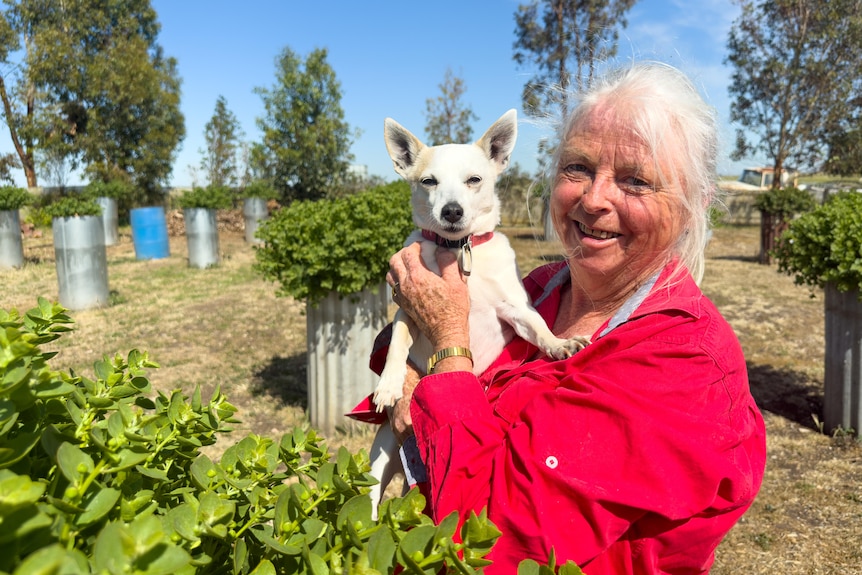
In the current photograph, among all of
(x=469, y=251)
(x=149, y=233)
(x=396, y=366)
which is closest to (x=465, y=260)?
(x=469, y=251)

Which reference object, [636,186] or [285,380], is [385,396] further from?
[285,380]

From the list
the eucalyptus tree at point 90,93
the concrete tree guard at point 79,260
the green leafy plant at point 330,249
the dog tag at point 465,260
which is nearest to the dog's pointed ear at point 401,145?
the dog tag at point 465,260

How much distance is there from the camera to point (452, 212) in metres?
2.39

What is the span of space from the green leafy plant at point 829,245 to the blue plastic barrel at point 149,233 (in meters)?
13.8

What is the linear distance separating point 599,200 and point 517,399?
2.01 ft

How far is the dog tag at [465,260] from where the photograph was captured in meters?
2.29

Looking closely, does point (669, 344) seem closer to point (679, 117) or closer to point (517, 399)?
point (517, 399)

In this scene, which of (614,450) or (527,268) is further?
(527,268)

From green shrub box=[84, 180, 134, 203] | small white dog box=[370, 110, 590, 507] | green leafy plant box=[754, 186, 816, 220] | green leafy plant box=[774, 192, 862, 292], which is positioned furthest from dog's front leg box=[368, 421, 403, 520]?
green shrub box=[84, 180, 134, 203]

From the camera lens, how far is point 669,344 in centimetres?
141

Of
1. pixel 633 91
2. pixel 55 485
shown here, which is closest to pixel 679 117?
pixel 633 91

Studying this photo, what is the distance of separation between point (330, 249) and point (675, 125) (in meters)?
3.31

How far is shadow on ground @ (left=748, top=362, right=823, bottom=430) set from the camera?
5.22 meters

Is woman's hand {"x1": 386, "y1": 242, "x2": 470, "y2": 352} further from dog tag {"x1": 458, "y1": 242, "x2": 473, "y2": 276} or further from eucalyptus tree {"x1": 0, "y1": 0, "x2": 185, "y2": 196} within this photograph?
eucalyptus tree {"x1": 0, "y1": 0, "x2": 185, "y2": 196}
